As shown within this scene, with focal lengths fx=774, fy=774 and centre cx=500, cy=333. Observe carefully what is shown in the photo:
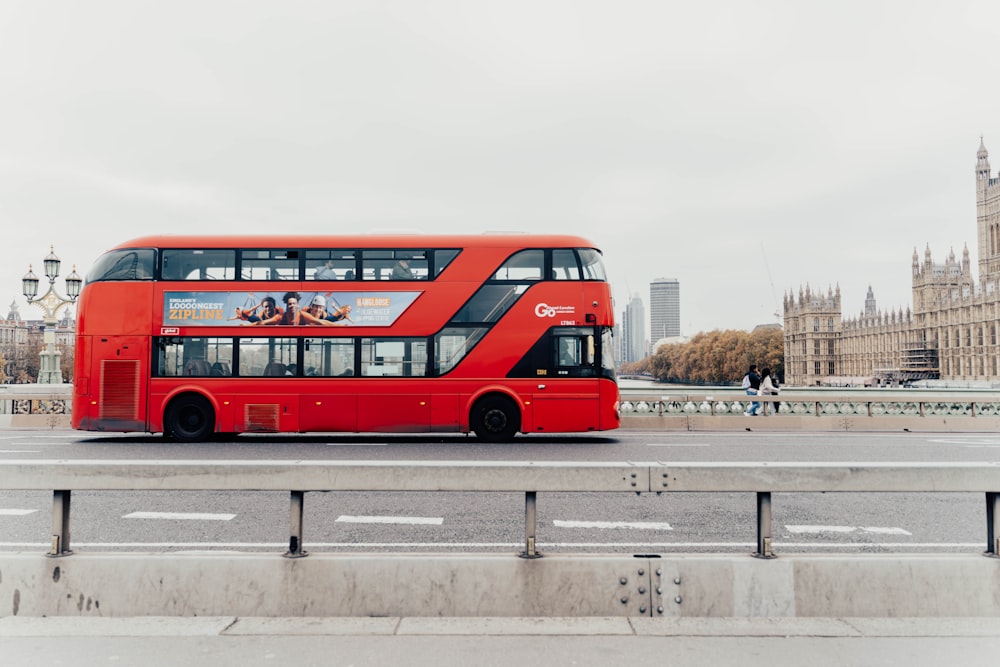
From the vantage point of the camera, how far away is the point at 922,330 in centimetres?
12288

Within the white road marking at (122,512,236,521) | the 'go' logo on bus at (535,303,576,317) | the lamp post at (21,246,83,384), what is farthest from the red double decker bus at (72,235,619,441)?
the lamp post at (21,246,83,384)

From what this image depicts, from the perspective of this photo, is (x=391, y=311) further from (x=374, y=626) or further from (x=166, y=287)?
(x=374, y=626)

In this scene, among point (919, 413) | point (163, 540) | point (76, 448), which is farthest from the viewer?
point (919, 413)

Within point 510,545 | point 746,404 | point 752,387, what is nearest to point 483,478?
point 510,545

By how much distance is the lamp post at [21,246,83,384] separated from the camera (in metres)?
33.1

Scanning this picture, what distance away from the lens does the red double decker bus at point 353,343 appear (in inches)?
620

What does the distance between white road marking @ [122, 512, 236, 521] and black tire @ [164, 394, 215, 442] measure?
808cm

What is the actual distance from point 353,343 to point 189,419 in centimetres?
381

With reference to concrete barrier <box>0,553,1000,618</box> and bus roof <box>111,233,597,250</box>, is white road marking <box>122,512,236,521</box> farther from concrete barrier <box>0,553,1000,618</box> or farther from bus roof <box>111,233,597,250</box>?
bus roof <box>111,233,597,250</box>

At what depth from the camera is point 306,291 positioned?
52.3ft

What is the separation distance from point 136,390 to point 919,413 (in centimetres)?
2197

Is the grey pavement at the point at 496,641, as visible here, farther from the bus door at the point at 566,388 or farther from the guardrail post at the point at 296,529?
the bus door at the point at 566,388

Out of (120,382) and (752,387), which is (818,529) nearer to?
(120,382)

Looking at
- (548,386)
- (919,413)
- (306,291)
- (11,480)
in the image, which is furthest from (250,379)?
(919,413)
